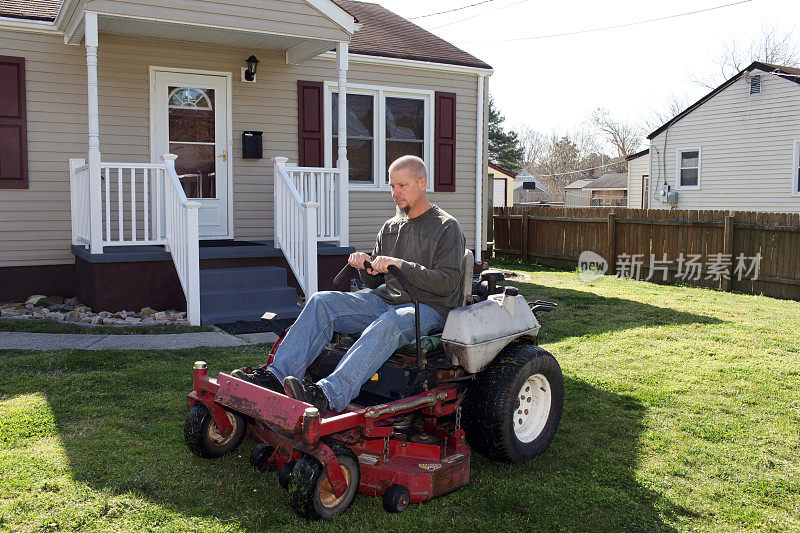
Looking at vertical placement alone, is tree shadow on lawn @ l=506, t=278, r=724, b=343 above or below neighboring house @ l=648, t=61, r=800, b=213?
below

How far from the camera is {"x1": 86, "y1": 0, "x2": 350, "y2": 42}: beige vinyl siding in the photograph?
7.07m

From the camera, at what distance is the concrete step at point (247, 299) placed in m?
7.29

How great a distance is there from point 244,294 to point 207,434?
4.02 m

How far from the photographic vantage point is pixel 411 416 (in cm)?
337

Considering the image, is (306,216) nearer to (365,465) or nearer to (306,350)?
(306,350)

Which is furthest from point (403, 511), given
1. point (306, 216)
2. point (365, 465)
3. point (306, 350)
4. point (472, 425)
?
point (306, 216)

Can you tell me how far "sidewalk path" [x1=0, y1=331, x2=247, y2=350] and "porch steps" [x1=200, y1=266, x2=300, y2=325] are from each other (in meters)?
0.81

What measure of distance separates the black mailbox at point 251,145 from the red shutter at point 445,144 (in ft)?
9.18

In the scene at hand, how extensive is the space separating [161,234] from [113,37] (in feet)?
8.21

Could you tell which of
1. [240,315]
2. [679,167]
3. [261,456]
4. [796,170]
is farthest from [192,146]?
[679,167]

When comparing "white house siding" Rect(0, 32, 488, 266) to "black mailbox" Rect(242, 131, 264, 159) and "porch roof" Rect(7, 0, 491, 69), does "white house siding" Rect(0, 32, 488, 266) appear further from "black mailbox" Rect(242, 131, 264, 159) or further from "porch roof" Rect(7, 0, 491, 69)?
"porch roof" Rect(7, 0, 491, 69)

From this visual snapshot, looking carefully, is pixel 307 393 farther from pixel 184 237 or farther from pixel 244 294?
pixel 244 294

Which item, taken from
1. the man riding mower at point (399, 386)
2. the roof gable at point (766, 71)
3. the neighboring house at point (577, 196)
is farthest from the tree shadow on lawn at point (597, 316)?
the neighboring house at point (577, 196)

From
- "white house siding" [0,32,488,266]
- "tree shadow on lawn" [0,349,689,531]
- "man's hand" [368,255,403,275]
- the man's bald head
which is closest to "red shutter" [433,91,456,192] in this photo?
"white house siding" [0,32,488,266]
